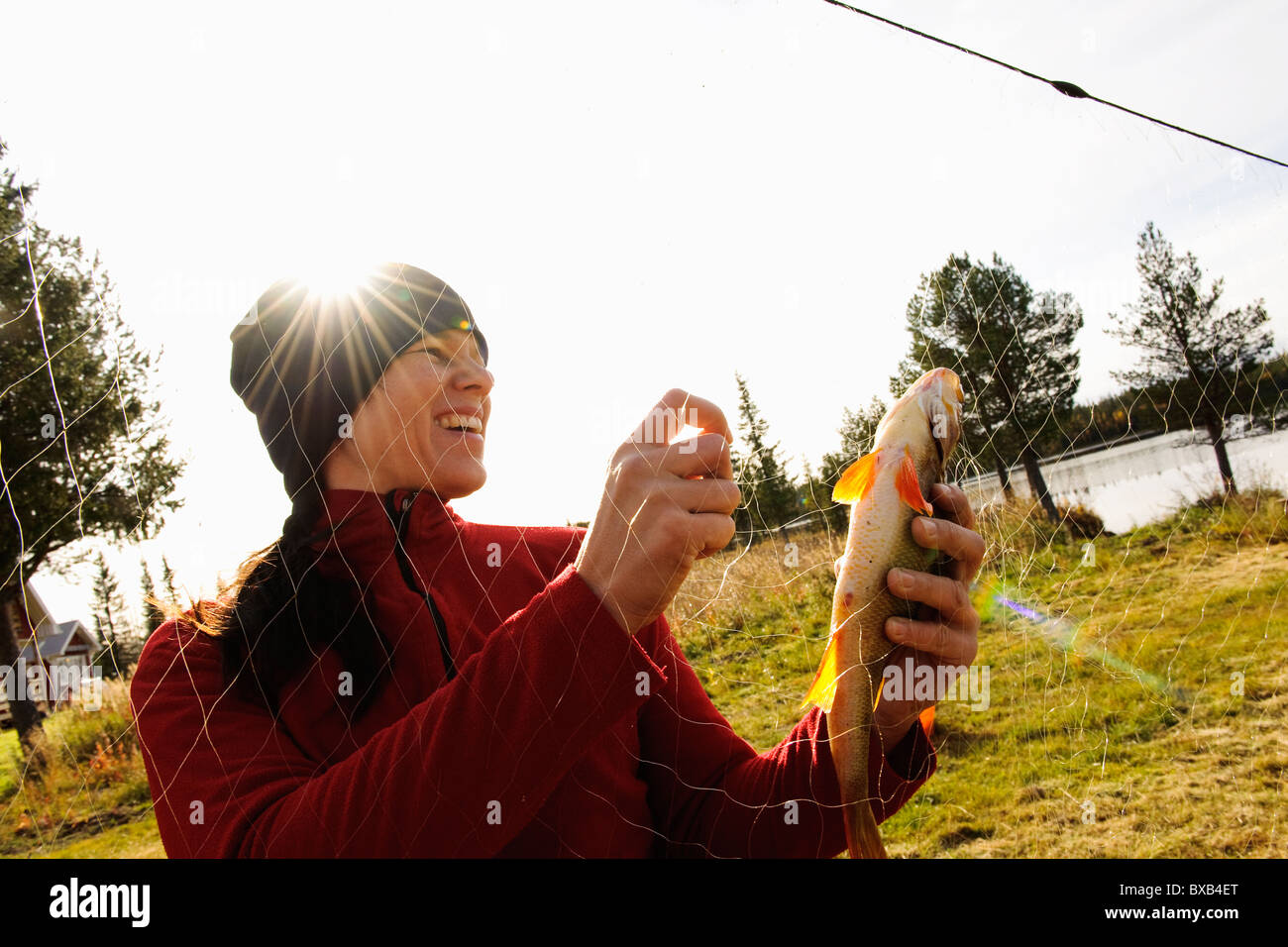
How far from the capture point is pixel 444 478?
2031mm

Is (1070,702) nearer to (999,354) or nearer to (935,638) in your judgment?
(999,354)

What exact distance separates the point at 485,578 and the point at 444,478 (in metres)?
0.30

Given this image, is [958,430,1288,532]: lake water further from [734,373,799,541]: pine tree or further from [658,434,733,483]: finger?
[658,434,733,483]: finger

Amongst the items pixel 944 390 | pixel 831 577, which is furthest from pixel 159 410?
pixel 944 390

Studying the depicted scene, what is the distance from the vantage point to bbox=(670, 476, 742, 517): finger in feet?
4.41

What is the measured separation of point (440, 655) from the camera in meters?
1.75

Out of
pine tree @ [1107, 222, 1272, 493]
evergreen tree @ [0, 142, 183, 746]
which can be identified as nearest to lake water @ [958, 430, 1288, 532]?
pine tree @ [1107, 222, 1272, 493]

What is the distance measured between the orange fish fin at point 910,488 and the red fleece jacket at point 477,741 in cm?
55

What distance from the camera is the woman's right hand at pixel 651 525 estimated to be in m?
1.32

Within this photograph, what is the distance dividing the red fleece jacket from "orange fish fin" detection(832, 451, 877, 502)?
1.91 feet

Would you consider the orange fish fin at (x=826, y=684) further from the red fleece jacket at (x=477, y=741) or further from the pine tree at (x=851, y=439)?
the pine tree at (x=851, y=439)

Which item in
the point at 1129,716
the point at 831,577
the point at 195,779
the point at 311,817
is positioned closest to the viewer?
the point at 311,817

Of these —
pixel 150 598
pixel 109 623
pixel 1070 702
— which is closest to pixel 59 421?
pixel 109 623
